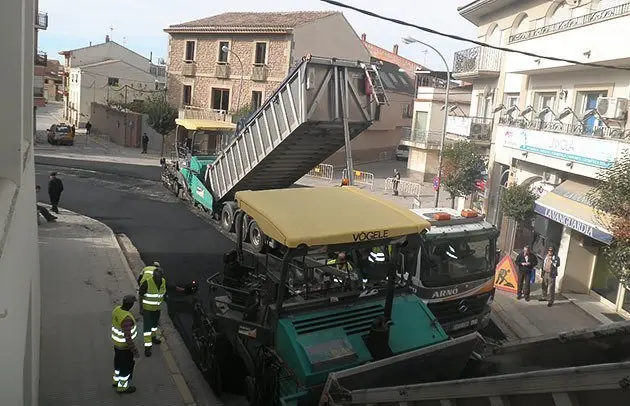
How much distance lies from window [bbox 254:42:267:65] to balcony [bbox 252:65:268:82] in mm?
313

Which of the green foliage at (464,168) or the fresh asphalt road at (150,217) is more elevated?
the green foliage at (464,168)

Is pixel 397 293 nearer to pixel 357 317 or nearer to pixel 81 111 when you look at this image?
pixel 357 317

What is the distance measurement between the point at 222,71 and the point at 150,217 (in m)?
20.2

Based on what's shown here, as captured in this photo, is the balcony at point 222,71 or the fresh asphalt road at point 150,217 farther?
the balcony at point 222,71

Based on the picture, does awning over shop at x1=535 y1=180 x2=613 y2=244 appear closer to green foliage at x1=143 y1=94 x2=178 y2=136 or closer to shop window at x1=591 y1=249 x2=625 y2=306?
shop window at x1=591 y1=249 x2=625 y2=306

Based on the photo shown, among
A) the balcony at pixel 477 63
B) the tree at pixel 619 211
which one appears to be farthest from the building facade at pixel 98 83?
the tree at pixel 619 211

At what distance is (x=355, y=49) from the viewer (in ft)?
114

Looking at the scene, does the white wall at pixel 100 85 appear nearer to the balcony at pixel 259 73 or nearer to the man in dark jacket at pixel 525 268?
the balcony at pixel 259 73

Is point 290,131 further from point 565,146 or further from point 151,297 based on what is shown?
point 565,146

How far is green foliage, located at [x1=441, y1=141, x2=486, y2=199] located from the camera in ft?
57.3

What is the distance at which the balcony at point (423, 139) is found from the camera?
29.7 meters

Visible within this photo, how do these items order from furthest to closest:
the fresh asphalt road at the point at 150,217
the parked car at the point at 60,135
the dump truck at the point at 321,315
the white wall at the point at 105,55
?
the white wall at the point at 105,55 → the parked car at the point at 60,135 → the fresh asphalt road at the point at 150,217 → the dump truck at the point at 321,315

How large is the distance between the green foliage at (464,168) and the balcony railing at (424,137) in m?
11.9

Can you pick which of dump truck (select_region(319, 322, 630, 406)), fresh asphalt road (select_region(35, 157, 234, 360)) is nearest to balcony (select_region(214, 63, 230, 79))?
fresh asphalt road (select_region(35, 157, 234, 360))
